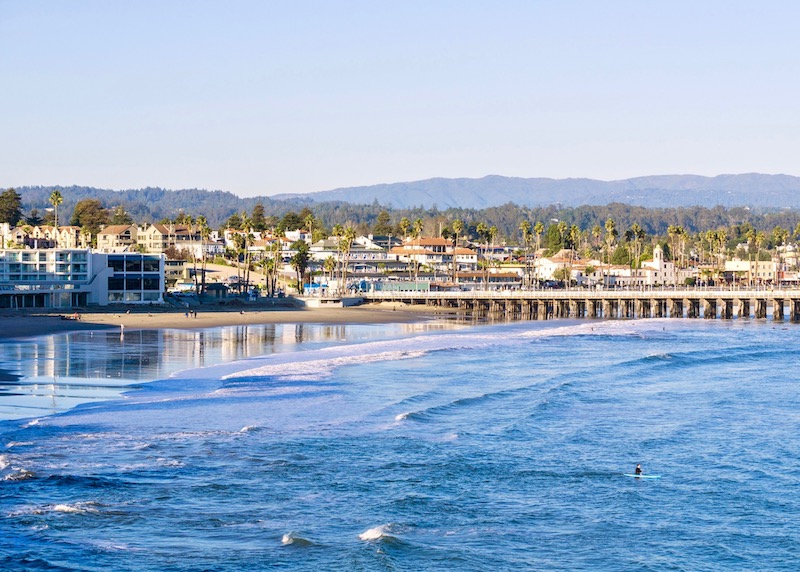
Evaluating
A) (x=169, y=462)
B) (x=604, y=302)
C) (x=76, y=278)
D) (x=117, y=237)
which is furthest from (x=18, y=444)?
(x=117, y=237)

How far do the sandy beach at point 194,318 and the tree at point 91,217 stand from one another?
245 ft

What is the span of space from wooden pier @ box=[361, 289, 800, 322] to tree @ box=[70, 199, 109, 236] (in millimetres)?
70380

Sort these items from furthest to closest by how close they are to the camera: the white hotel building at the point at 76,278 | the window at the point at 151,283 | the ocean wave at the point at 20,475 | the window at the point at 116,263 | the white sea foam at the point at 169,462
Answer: the window at the point at 151,283
the window at the point at 116,263
the white hotel building at the point at 76,278
the white sea foam at the point at 169,462
the ocean wave at the point at 20,475

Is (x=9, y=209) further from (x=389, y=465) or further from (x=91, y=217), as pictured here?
(x=389, y=465)

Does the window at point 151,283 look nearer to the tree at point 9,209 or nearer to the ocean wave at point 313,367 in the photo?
the ocean wave at point 313,367

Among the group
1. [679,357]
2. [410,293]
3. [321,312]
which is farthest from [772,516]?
[410,293]

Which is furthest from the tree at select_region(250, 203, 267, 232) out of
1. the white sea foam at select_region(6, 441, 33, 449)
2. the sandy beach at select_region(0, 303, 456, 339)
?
the white sea foam at select_region(6, 441, 33, 449)

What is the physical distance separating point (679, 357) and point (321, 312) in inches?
1579

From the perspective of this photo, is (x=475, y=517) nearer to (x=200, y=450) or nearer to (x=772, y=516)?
(x=772, y=516)

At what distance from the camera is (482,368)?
1999 inches

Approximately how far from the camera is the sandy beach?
69125mm

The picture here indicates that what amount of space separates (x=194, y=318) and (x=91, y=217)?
9332 cm

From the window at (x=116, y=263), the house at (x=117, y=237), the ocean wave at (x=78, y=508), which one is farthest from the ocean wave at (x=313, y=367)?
the house at (x=117, y=237)

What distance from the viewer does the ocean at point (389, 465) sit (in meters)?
21.4
